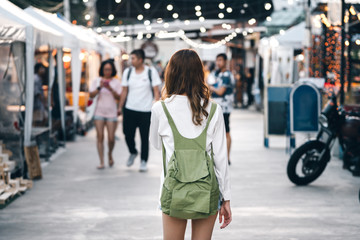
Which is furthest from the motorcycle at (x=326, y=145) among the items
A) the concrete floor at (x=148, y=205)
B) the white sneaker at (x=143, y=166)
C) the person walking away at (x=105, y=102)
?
the person walking away at (x=105, y=102)

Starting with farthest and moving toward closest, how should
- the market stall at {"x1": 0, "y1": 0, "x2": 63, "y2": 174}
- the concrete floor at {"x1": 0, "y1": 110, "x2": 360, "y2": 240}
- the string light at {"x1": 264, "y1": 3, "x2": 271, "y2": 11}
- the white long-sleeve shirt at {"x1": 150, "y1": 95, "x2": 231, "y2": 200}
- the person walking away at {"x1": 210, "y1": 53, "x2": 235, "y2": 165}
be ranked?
the string light at {"x1": 264, "y1": 3, "x2": 271, "y2": 11}
the person walking away at {"x1": 210, "y1": 53, "x2": 235, "y2": 165}
the market stall at {"x1": 0, "y1": 0, "x2": 63, "y2": 174}
the concrete floor at {"x1": 0, "y1": 110, "x2": 360, "y2": 240}
the white long-sleeve shirt at {"x1": 150, "y1": 95, "x2": 231, "y2": 200}

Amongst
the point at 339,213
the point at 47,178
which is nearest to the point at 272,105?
the point at 47,178

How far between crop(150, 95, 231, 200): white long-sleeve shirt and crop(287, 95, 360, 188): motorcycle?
4994 millimetres

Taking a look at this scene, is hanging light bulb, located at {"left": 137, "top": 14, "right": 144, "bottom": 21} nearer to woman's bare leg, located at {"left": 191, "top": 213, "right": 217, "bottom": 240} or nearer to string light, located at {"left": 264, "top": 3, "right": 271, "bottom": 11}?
string light, located at {"left": 264, "top": 3, "right": 271, "bottom": 11}

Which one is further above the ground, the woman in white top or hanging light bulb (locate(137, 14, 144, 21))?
hanging light bulb (locate(137, 14, 144, 21))

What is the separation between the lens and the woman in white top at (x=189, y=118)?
3.73m

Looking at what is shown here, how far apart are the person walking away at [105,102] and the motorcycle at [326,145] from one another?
3162 mm

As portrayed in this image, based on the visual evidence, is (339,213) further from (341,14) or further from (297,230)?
(341,14)

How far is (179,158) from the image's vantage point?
12.0 feet

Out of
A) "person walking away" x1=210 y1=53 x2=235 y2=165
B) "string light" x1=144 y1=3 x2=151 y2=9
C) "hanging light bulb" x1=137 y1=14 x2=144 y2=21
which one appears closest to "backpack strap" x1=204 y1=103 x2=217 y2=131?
"person walking away" x1=210 y1=53 x2=235 y2=165

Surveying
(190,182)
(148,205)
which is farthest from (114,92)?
(190,182)

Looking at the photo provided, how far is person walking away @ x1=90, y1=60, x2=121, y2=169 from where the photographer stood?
10594 mm

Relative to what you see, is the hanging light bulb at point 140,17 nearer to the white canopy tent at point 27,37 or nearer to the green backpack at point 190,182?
the white canopy tent at point 27,37

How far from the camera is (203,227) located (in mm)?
3771
